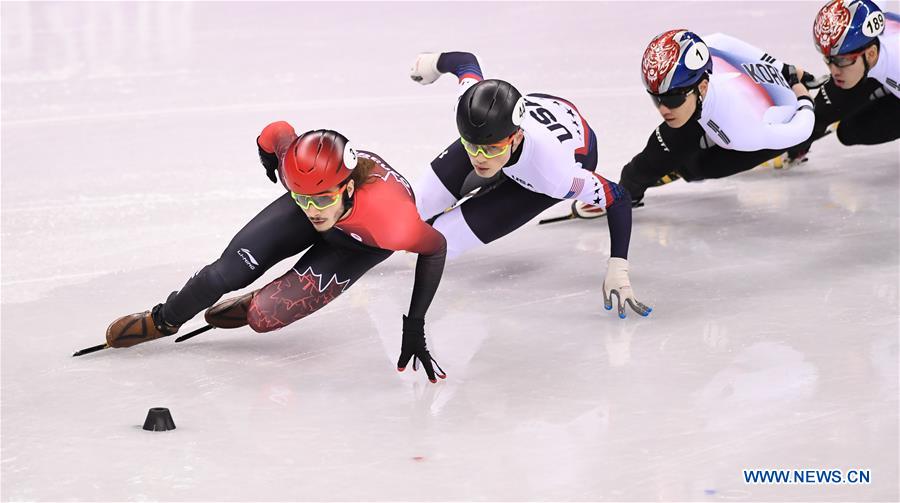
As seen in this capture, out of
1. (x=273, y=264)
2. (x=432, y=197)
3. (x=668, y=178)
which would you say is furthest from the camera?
(x=668, y=178)

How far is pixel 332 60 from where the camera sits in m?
9.16

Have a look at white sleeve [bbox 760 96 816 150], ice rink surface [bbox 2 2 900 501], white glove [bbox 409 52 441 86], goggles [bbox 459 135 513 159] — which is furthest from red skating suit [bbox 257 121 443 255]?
white sleeve [bbox 760 96 816 150]

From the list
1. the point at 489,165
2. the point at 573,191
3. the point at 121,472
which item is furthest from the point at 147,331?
the point at 573,191

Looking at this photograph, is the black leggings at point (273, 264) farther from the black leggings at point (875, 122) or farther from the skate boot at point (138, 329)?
the black leggings at point (875, 122)

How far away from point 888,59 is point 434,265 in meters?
2.82

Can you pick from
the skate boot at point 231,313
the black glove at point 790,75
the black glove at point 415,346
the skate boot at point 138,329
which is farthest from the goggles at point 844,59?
the skate boot at point 138,329

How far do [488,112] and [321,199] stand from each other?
680mm

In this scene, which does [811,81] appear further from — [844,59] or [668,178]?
[668,178]

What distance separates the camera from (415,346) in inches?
156

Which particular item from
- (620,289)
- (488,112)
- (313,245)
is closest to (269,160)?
(313,245)

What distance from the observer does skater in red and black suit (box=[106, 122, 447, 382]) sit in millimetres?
3758

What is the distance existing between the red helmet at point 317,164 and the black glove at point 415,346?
1.80 ft

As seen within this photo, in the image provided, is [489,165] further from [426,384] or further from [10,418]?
[10,418]

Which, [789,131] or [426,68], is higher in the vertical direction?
[426,68]
